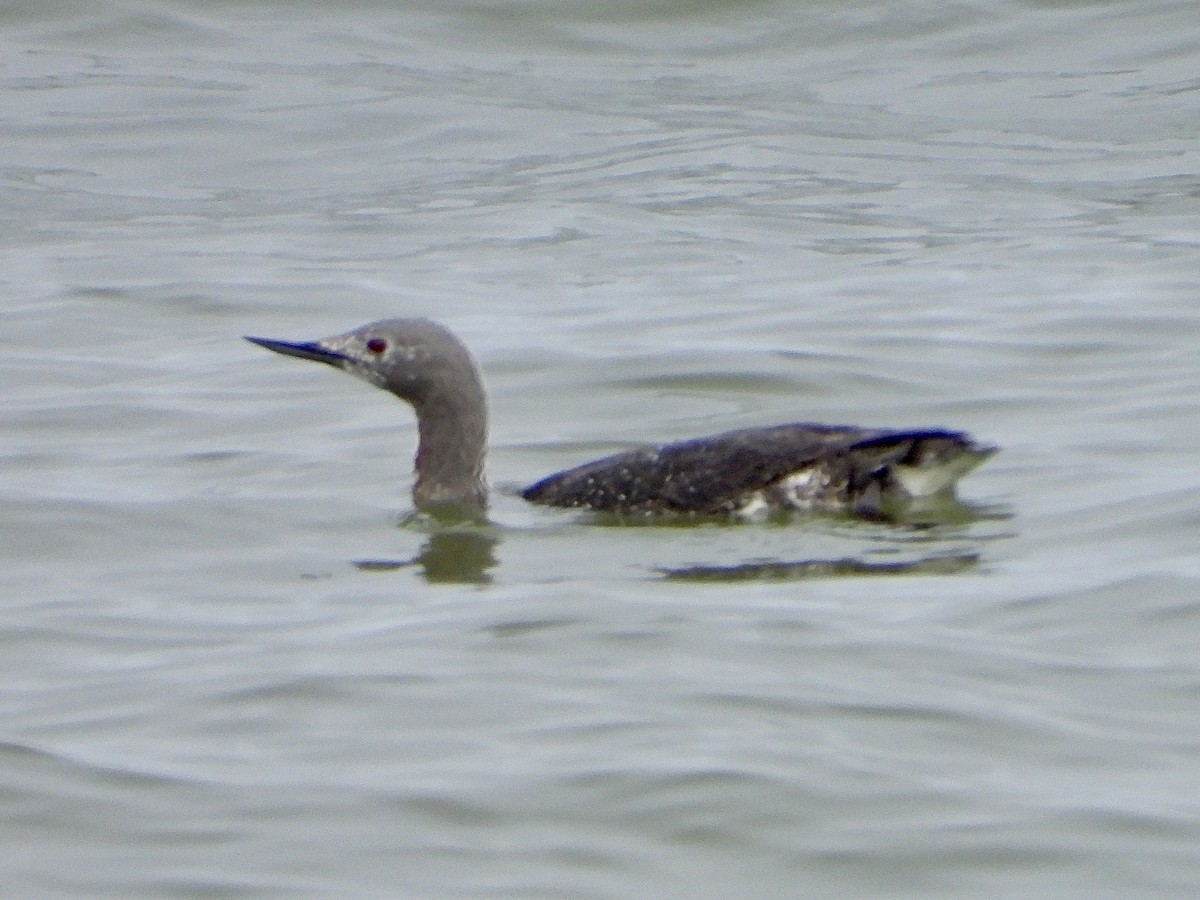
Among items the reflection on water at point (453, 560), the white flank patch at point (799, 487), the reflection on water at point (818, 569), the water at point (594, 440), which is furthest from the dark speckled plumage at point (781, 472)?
the reflection on water at point (818, 569)

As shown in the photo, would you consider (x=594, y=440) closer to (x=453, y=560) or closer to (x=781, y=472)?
(x=781, y=472)

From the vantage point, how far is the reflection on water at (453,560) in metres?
8.62

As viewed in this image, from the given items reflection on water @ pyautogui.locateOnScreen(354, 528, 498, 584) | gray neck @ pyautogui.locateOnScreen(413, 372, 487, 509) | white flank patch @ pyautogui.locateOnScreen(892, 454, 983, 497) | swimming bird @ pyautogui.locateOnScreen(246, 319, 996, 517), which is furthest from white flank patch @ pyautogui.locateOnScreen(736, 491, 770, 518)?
gray neck @ pyautogui.locateOnScreen(413, 372, 487, 509)

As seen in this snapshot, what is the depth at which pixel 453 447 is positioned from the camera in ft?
32.7

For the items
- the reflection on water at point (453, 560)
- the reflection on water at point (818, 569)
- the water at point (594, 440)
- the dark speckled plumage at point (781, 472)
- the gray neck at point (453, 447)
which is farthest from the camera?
the gray neck at point (453, 447)

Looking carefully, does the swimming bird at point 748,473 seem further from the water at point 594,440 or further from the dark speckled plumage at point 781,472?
the water at point 594,440

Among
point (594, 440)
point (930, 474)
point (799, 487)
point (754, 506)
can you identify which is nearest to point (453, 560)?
point (754, 506)

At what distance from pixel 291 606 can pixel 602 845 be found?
257 centimetres

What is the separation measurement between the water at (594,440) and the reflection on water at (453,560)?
28 mm

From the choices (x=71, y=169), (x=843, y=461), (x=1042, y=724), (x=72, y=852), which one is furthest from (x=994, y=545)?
(x=71, y=169)

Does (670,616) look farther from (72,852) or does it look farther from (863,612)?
(72,852)

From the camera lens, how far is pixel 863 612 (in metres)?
7.68

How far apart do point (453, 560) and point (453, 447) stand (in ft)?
3.62

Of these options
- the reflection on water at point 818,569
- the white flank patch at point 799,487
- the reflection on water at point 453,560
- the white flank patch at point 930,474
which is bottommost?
the reflection on water at point 453,560
